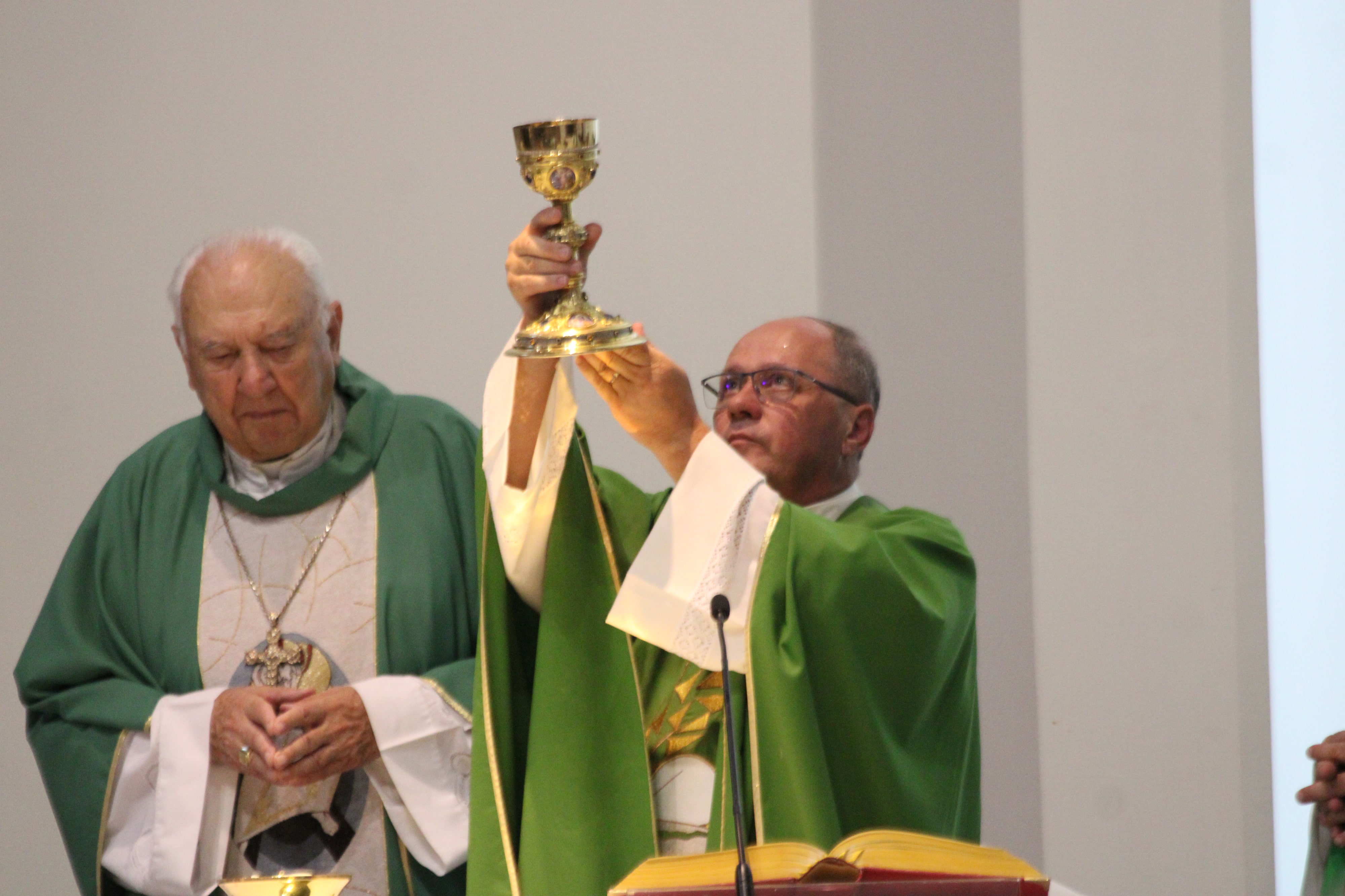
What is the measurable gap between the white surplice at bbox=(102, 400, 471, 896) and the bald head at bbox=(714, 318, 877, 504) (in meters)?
0.88

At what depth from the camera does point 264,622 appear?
3.58 metres

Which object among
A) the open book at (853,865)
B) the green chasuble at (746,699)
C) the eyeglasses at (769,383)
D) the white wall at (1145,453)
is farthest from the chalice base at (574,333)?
the white wall at (1145,453)

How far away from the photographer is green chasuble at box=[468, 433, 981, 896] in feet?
9.25

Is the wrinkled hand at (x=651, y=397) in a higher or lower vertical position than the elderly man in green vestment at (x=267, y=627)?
higher

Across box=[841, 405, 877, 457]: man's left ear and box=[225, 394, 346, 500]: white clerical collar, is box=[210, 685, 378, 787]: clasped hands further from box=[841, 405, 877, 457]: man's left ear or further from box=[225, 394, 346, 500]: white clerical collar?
box=[841, 405, 877, 457]: man's left ear

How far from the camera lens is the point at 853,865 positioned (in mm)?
1755

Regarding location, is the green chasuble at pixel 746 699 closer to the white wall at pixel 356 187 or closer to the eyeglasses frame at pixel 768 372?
the eyeglasses frame at pixel 768 372

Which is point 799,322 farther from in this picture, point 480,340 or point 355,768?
point 480,340

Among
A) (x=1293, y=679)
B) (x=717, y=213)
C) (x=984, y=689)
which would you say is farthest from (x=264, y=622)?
(x=1293, y=679)

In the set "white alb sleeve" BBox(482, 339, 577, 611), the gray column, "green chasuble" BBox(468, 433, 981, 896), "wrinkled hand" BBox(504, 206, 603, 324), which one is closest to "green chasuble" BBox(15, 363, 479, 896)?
"green chasuble" BBox(468, 433, 981, 896)

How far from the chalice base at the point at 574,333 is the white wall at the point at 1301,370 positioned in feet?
10.1

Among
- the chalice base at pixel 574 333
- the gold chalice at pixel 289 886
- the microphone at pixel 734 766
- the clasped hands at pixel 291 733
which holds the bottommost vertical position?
the clasped hands at pixel 291 733

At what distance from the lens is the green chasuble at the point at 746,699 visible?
282 centimetres

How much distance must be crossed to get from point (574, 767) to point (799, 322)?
1118mm
